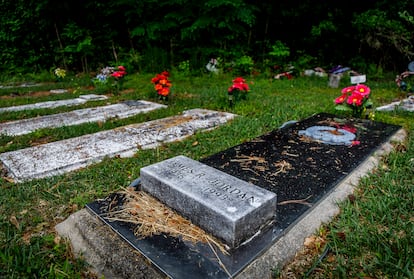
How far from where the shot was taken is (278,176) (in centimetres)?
183

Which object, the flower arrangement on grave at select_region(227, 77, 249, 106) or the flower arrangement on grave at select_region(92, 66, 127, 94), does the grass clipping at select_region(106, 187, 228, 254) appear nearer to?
the flower arrangement on grave at select_region(227, 77, 249, 106)

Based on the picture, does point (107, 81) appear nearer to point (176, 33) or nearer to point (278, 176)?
point (176, 33)

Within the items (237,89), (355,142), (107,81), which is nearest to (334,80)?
(237,89)

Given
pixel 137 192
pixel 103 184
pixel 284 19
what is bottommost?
pixel 103 184

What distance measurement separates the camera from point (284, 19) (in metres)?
8.59

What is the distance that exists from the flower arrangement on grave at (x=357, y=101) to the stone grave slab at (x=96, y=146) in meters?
1.23

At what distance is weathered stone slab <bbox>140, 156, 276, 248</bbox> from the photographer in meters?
1.22

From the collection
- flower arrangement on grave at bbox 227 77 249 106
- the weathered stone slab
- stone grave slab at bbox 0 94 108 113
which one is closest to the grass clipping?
the weathered stone slab

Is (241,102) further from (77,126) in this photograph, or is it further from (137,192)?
(137,192)

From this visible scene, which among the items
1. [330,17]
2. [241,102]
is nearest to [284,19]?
[330,17]

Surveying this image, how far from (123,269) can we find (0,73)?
324 inches

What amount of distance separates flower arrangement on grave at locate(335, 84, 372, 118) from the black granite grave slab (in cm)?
28

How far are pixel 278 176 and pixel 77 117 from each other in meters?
2.58

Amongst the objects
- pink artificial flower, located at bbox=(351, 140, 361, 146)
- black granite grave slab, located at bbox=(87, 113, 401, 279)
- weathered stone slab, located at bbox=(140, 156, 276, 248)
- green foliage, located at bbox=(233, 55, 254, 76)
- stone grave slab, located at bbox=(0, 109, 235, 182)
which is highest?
weathered stone slab, located at bbox=(140, 156, 276, 248)
